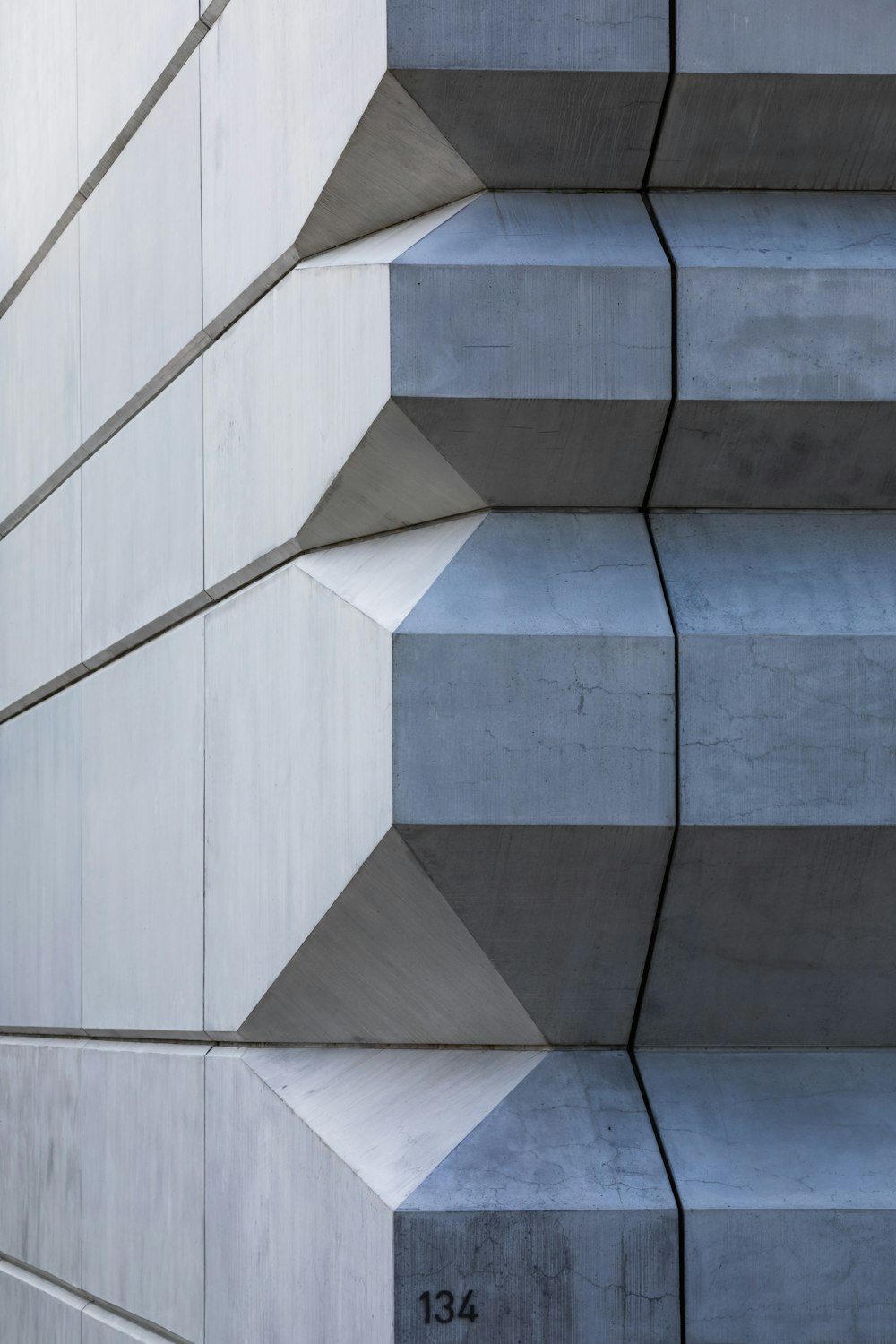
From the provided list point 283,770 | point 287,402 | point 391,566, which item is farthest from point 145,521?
point 391,566

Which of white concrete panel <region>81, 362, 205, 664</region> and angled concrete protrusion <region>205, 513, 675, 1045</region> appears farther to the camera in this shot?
white concrete panel <region>81, 362, 205, 664</region>

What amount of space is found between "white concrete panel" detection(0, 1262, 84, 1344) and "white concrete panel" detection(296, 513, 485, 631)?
3264 millimetres

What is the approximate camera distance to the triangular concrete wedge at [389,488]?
3.92 metres

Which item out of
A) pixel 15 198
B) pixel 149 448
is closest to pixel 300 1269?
pixel 149 448

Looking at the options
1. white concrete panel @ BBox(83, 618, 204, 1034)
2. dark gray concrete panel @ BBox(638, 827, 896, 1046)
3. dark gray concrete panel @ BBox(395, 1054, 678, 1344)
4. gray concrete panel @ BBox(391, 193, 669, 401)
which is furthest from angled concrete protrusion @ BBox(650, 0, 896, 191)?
dark gray concrete panel @ BBox(395, 1054, 678, 1344)

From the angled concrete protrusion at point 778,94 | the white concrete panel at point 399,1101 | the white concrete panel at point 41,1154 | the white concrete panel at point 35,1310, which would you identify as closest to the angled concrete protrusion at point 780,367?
the angled concrete protrusion at point 778,94

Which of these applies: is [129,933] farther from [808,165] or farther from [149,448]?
[808,165]

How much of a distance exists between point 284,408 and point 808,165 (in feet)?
4.77

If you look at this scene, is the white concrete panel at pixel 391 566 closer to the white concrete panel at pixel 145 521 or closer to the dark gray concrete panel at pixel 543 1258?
the white concrete panel at pixel 145 521

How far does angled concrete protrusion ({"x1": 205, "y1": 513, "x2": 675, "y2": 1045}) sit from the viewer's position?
3699 mm

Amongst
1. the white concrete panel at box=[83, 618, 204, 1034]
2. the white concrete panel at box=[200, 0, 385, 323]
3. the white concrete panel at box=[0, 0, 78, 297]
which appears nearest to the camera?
the white concrete panel at box=[200, 0, 385, 323]

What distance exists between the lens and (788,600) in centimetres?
385

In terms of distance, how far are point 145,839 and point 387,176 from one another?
236 centimetres

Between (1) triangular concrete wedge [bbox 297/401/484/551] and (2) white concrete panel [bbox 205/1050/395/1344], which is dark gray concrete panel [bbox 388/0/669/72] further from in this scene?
(2) white concrete panel [bbox 205/1050/395/1344]
